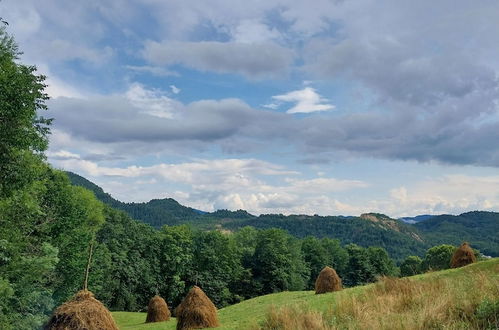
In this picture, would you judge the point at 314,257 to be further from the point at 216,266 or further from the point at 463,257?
the point at 463,257

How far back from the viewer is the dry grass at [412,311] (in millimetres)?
8203

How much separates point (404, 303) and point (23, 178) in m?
16.9

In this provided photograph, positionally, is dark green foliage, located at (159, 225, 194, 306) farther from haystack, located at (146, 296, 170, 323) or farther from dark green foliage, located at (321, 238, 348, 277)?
dark green foliage, located at (321, 238, 348, 277)

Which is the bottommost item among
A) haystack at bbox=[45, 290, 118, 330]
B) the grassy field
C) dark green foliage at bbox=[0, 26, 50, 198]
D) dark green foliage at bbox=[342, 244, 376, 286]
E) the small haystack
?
dark green foliage at bbox=[342, 244, 376, 286]

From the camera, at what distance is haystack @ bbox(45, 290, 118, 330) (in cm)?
1528

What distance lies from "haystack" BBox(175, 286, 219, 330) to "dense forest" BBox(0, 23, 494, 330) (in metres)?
6.34

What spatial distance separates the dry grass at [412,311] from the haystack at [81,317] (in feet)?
27.9

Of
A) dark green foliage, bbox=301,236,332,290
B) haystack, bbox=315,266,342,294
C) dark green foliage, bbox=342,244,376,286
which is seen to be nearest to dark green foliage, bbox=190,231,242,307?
dark green foliage, bbox=301,236,332,290

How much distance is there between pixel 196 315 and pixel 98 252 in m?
28.9

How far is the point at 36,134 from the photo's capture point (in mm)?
18297

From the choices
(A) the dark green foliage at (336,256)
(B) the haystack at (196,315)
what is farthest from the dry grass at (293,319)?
(A) the dark green foliage at (336,256)

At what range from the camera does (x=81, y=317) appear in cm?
1545

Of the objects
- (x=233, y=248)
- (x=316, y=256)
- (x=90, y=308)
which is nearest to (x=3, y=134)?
(x=90, y=308)

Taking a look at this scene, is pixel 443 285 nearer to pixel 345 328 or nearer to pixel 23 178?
pixel 345 328
